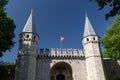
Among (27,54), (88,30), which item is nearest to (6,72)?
(27,54)

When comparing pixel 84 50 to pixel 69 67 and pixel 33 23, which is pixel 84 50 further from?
pixel 33 23

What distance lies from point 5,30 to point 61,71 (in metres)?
9.76

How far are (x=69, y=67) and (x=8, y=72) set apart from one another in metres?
7.91

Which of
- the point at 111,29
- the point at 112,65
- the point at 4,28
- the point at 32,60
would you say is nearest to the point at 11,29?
the point at 4,28

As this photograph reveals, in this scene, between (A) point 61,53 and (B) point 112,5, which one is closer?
(B) point 112,5

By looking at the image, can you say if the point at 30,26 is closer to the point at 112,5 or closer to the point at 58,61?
the point at 58,61

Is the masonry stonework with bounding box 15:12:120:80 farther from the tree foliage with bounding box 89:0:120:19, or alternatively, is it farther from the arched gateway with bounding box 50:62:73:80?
the tree foliage with bounding box 89:0:120:19

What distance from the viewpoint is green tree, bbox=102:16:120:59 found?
19375mm

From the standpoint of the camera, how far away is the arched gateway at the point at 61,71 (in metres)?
22.0

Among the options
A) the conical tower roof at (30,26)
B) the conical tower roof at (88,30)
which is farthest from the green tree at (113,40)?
the conical tower roof at (30,26)

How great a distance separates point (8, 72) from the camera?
2117 cm

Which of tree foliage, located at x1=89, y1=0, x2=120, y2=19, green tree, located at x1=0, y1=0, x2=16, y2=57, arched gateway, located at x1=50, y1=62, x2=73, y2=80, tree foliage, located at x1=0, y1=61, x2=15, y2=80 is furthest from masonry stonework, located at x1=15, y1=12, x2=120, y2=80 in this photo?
tree foliage, located at x1=89, y1=0, x2=120, y2=19

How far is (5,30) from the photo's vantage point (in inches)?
657

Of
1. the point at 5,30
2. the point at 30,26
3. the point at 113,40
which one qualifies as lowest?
the point at 113,40
